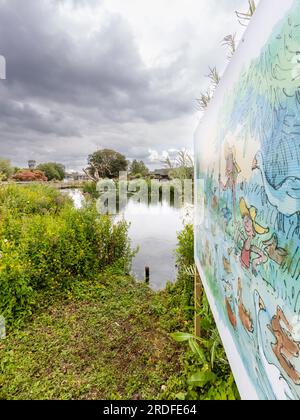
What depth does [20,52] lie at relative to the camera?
3545mm

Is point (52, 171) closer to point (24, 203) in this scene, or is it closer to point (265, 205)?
point (24, 203)

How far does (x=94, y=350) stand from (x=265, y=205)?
2.78 m

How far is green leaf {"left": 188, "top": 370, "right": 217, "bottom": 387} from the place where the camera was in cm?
196

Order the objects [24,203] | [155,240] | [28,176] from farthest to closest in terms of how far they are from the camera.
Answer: [28,176] < [24,203] < [155,240]

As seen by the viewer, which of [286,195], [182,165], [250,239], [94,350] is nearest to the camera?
[286,195]

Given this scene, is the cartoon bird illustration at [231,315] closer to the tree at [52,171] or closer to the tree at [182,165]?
the tree at [182,165]

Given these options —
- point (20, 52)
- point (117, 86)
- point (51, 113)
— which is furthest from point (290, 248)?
point (51, 113)

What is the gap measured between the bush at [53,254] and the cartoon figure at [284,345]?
10.7 feet

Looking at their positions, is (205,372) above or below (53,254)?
below

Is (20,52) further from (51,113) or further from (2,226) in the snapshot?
(51,113)

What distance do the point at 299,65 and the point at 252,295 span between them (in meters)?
0.61

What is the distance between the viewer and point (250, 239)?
0.75 meters

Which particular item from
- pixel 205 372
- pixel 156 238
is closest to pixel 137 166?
pixel 156 238

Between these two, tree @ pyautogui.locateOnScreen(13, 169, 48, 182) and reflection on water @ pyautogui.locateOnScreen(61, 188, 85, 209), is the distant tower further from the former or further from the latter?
reflection on water @ pyautogui.locateOnScreen(61, 188, 85, 209)
